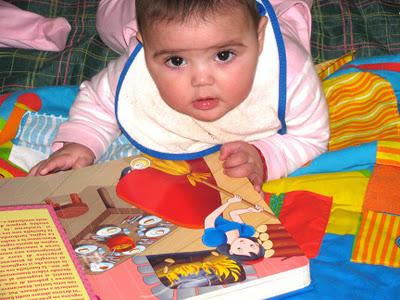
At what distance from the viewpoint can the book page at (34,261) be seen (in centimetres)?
90

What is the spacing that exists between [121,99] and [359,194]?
508 millimetres

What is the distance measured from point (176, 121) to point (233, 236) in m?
0.45

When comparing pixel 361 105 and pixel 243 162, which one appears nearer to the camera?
pixel 243 162

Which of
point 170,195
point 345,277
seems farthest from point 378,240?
point 170,195

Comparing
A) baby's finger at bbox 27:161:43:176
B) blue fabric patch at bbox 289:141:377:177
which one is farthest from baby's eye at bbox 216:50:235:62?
baby's finger at bbox 27:161:43:176

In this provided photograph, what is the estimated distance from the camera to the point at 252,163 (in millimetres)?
1230

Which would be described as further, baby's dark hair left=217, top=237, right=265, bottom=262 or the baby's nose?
the baby's nose

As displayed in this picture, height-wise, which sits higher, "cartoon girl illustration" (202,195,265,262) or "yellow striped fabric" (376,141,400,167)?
"yellow striped fabric" (376,141,400,167)

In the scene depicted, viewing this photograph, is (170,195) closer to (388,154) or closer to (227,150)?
(227,150)

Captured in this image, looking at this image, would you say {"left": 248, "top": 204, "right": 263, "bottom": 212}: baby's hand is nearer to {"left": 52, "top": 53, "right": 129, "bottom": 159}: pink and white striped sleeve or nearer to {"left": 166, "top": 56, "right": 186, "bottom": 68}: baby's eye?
{"left": 166, "top": 56, "right": 186, "bottom": 68}: baby's eye

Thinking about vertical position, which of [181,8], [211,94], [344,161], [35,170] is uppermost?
[181,8]

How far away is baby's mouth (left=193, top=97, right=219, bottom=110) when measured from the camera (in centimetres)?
116

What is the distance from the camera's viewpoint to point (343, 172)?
1281mm

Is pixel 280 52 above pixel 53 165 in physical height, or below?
above
